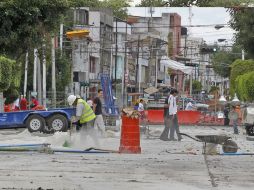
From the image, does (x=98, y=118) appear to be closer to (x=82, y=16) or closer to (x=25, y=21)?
(x=25, y=21)

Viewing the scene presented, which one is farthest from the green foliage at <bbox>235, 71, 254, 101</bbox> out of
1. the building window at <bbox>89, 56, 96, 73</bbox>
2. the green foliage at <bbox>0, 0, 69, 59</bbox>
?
the building window at <bbox>89, 56, 96, 73</bbox>

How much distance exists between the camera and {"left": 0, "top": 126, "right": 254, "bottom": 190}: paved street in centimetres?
1167

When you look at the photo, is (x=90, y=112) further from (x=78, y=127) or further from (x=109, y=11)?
(x=109, y=11)

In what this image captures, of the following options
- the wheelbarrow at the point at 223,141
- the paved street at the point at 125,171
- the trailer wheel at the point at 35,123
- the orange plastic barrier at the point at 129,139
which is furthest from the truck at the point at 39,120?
the wheelbarrow at the point at 223,141

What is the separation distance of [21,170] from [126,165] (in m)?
2.42

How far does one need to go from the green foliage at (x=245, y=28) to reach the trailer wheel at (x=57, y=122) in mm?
9016

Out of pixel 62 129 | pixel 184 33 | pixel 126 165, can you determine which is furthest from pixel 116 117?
pixel 184 33

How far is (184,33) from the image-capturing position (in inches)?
3866

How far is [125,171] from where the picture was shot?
13.5 metres

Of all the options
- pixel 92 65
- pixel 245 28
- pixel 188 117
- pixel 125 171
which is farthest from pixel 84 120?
pixel 92 65

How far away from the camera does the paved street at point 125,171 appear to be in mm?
11672

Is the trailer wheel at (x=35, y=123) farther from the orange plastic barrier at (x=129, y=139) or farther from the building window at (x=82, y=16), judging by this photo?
the building window at (x=82, y=16)

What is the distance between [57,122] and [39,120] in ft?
2.43

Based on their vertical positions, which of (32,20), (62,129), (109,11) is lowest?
(62,129)
